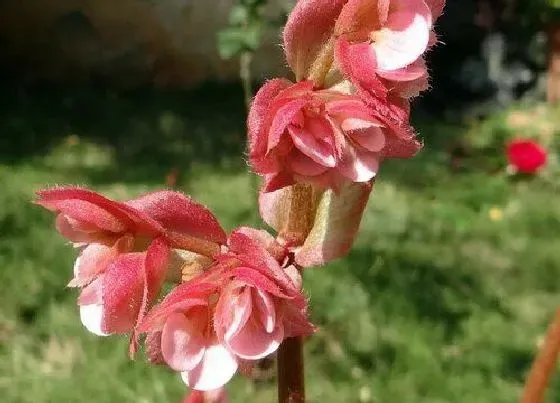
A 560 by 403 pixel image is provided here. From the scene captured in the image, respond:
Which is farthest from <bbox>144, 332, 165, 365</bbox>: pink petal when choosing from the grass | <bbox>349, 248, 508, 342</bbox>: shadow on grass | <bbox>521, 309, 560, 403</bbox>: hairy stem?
<bbox>349, 248, 508, 342</bbox>: shadow on grass

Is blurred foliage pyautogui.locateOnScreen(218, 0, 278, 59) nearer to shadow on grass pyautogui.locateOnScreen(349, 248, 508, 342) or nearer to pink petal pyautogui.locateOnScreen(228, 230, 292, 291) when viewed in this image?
shadow on grass pyautogui.locateOnScreen(349, 248, 508, 342)

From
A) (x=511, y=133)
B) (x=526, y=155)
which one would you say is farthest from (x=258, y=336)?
(x=511, y=133)

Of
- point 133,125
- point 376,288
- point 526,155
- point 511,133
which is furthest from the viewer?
point 133,125

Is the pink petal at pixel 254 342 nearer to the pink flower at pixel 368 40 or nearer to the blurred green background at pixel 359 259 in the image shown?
the pink flower at pixel 368 40

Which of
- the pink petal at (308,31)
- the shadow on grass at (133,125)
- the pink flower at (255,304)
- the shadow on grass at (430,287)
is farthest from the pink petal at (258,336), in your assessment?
the shadow on grass at (133,125)

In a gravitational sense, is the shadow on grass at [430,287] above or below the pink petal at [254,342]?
below

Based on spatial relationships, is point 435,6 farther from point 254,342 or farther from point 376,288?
point 376,288

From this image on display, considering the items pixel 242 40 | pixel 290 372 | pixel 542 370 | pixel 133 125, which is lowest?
pixel 133 125
